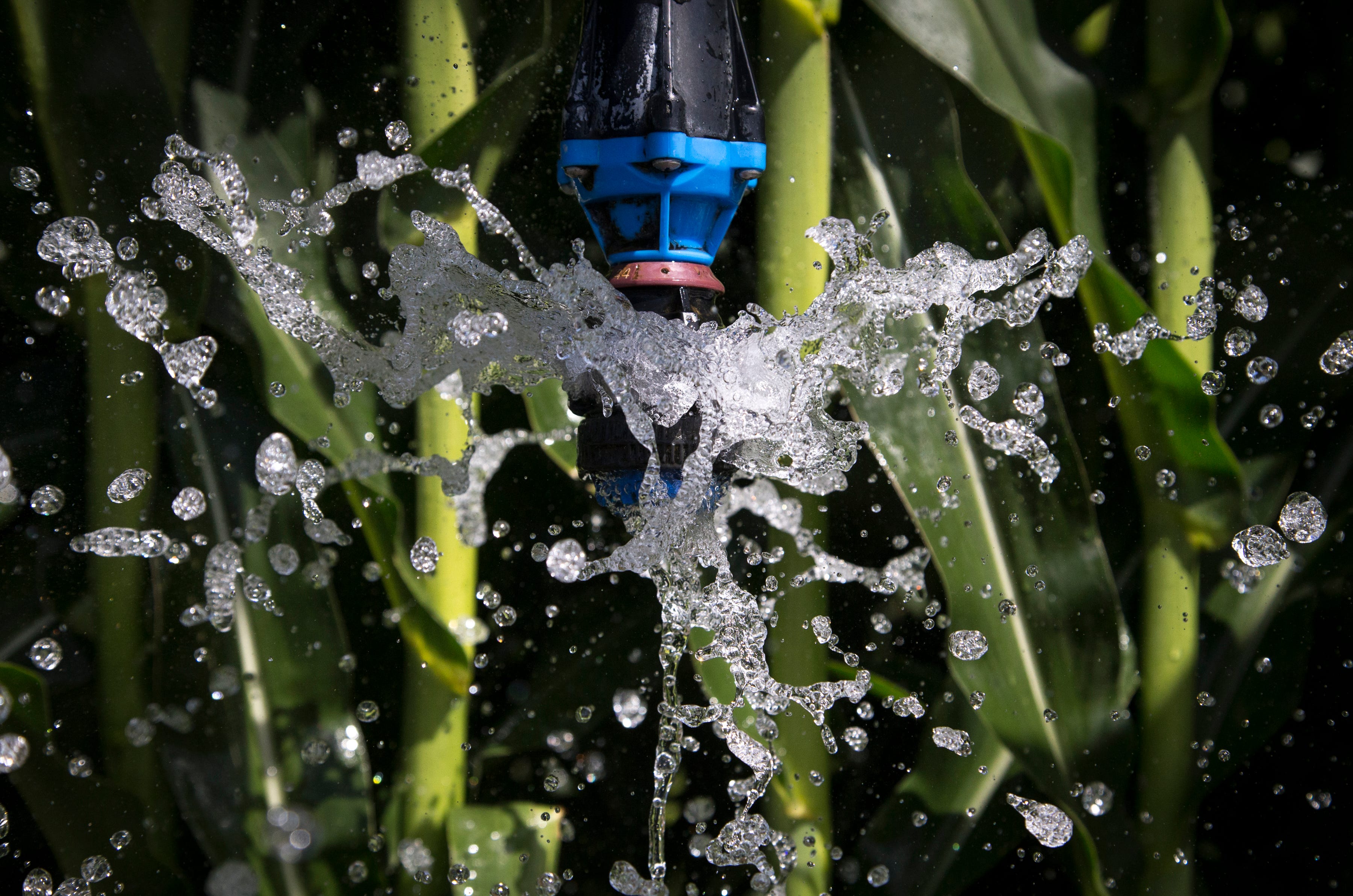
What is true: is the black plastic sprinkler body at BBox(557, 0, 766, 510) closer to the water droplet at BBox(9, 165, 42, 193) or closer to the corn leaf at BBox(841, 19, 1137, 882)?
the corn leaf at BBox(841, 19, 1137, 882)

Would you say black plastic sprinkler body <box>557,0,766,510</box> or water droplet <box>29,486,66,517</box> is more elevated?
black plastic sprinkler body <box>557,0,766,510</box>

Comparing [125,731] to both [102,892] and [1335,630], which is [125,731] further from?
[1335,630]

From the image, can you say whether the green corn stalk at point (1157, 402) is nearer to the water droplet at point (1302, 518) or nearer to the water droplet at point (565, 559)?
the water droplet at point (1302, 518)

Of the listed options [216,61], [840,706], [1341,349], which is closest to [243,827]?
[840,706]

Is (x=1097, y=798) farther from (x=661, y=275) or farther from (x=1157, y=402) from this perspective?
(x=661, y=275)

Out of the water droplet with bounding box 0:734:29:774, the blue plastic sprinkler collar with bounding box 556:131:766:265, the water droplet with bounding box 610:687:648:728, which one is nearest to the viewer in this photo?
the blue plastic sprinkler collar with bounding box 556:131:766:265

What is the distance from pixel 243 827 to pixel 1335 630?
3.16 ft

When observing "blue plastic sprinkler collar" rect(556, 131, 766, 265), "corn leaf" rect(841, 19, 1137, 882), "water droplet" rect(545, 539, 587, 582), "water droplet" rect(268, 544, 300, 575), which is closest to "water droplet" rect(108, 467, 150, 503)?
"water droplet" rect(268, 544, 300, 575)

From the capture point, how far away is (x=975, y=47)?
32.8 inches

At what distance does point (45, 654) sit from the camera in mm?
759

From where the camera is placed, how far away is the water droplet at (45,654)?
76 centimetres

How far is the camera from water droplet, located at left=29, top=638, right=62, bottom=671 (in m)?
0.76

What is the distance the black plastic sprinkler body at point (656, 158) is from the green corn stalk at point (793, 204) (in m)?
0.27

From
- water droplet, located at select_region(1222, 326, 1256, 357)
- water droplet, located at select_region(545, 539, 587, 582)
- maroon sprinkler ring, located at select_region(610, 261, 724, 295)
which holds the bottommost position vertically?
water droplet, located at select_region(545, 539, 587, 582)
